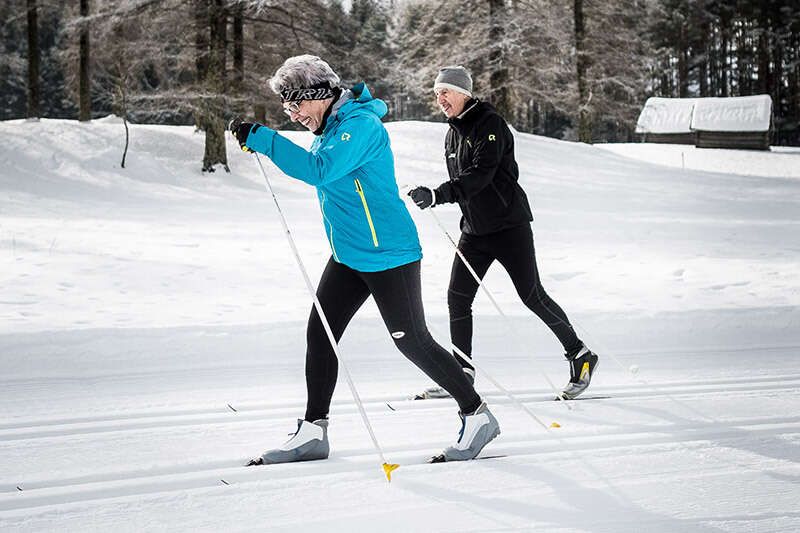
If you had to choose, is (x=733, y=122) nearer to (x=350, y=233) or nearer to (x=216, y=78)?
(x=216, y=78)

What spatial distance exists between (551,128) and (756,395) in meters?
54.0

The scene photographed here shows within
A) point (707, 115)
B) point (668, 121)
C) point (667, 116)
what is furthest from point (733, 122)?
point (667, 116)

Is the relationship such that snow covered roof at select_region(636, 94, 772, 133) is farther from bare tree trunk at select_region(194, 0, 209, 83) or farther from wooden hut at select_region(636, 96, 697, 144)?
bare tree trunk at select_region(194, 0, 209, 83)

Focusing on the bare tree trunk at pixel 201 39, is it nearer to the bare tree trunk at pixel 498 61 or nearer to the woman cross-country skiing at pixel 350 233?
the bare tree trunk at pixel 498 61

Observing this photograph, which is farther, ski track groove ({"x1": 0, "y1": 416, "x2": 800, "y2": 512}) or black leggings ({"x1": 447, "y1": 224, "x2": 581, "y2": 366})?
black leggings ({"x1": 447, "y1": 224, "x2": 581, "y2": 366})

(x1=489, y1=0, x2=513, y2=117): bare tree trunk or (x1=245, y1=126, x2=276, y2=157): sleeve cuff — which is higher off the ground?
(x1=489, y1=0, x2=513, y2=117): bare tree trunk

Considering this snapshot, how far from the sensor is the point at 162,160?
752 inches

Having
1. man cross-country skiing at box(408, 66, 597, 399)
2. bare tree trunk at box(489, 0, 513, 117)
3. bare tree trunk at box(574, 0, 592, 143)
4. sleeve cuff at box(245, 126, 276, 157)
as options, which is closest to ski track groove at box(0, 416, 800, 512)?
man cross-country skiing at box(408, 66, 597, 399)

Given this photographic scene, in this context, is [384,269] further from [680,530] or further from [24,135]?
[24,135]

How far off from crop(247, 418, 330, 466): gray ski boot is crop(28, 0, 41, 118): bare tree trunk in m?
20.9

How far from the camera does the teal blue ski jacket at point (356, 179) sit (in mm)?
3322

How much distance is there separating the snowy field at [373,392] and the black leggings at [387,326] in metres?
0.34

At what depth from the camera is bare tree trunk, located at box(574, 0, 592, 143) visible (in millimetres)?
28734

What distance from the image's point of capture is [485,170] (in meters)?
4.52
